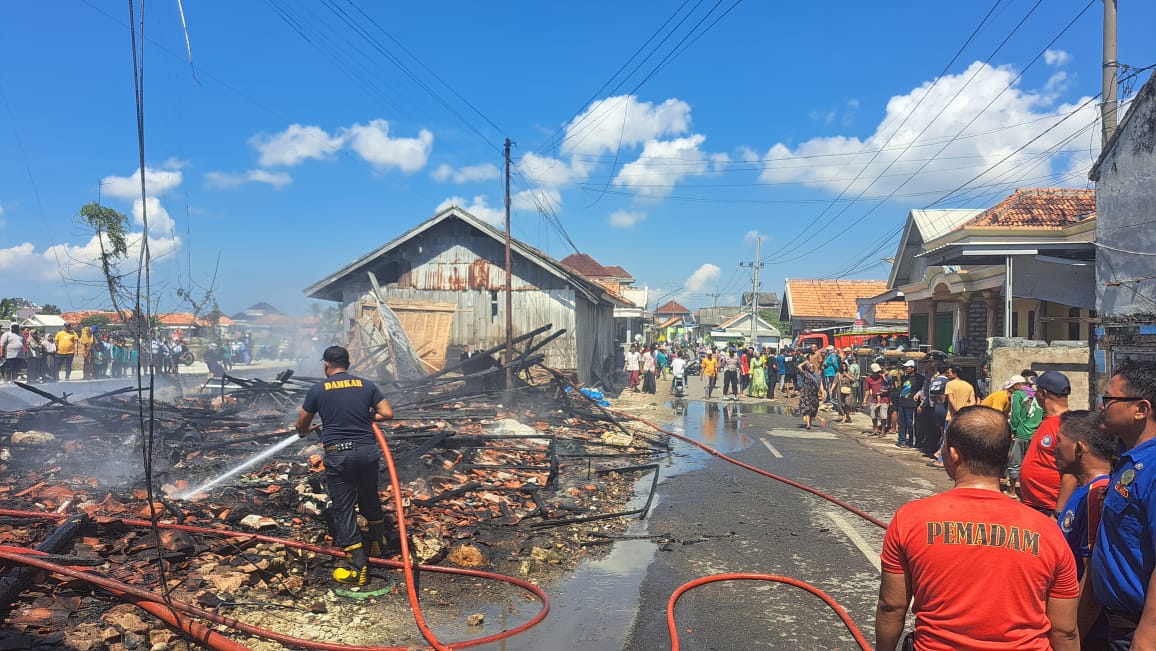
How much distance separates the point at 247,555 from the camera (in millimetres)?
5379

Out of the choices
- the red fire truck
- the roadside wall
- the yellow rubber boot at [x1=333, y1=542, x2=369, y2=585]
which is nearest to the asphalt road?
the yellow rubber boot at [x1=333, y1=542, x2=369, y2=585]

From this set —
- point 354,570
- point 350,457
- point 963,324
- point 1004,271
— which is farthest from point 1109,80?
point 354,570

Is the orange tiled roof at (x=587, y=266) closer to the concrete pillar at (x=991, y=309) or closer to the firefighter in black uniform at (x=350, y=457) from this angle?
the concrete pillar at (x=991, y=309)

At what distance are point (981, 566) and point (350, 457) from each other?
434 centimetres

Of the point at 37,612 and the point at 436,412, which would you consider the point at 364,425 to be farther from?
the point at 436,412

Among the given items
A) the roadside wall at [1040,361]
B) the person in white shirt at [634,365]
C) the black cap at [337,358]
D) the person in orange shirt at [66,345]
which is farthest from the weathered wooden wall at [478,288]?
the black cap at [337,358]

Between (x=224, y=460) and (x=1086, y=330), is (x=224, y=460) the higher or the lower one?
the lower one

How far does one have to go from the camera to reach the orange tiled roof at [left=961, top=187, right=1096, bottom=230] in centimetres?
1688

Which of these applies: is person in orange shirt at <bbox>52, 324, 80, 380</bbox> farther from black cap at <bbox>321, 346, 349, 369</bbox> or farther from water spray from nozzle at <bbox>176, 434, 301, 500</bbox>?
black cap at <bbox>321, 346, 349, 369</bbox>

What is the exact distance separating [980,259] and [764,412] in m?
7.12

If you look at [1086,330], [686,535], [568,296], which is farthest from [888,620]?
[568,296]

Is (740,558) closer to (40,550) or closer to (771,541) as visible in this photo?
(771,541)

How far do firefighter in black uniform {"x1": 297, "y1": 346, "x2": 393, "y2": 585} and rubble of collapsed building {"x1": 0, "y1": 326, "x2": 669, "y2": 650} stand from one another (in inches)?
11.8

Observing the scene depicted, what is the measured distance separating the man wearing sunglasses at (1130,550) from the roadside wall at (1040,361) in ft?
34.1
